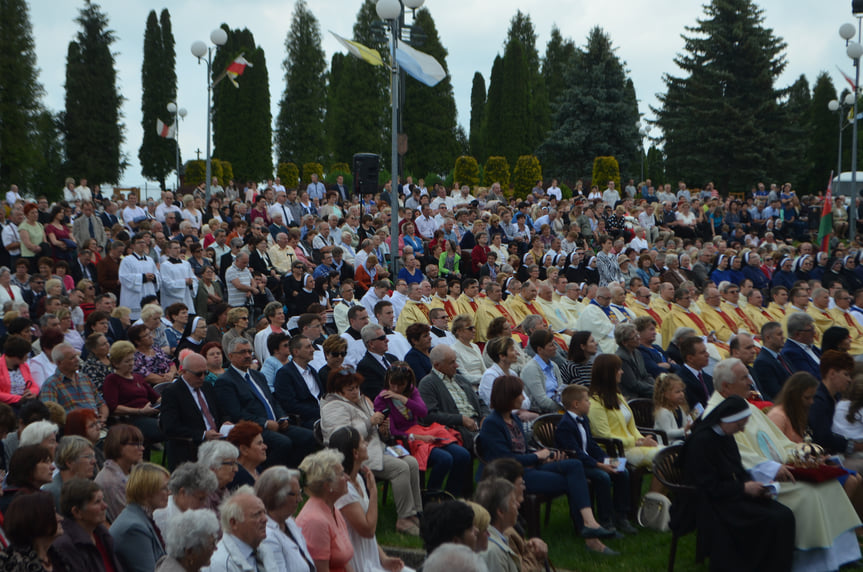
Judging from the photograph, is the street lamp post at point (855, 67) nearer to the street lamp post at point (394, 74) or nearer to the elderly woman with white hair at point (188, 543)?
the street lamp post at point (394, 74)

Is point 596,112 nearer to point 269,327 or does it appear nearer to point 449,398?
point 269,327

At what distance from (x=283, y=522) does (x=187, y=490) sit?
0.64 meters

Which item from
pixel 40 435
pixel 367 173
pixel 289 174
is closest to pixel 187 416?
pixel 40 435

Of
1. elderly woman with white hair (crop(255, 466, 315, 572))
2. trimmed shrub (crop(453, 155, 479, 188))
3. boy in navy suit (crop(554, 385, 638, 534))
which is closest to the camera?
elderly woman with white hair (crop(255, 466, 315, 572))

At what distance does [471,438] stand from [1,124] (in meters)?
25.5

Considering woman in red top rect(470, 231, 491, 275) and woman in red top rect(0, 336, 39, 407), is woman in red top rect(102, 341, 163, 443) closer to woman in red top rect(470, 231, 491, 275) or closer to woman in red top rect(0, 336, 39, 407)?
woman in red top rect(0, 336, 39, 407)

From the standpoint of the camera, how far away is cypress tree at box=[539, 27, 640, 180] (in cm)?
4544

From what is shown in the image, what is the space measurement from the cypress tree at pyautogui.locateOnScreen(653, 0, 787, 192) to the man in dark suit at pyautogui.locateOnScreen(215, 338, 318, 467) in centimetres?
4011

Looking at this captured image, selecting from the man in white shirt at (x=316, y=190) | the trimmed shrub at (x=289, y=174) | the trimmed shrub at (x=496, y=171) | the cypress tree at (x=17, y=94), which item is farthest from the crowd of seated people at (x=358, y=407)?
the trimmed shrub at (x=289, y=174)

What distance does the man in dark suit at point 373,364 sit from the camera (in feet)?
29.7

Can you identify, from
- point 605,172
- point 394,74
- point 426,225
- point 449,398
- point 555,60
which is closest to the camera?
point 449,398

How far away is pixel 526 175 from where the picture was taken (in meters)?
35.0

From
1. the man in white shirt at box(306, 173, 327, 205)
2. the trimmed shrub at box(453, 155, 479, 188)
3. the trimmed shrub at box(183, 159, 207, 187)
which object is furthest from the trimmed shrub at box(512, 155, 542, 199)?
the trimmed shrub at box(183, 159, 207, 187)

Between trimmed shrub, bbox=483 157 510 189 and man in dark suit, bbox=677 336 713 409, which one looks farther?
trimmed shrub, bbox=483 157 510 189
